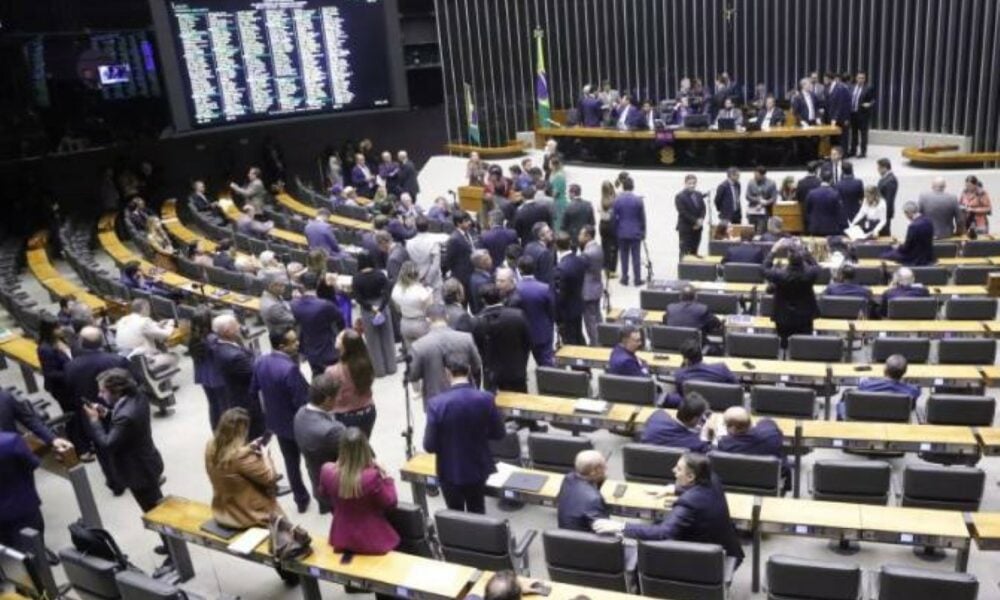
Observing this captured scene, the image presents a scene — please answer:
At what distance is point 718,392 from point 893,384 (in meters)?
1.27

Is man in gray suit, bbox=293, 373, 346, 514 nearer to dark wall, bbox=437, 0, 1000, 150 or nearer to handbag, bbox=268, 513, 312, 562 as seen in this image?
handbag, bbox=268, 513, 312, 562

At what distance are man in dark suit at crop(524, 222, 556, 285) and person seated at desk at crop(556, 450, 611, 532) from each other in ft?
13.2

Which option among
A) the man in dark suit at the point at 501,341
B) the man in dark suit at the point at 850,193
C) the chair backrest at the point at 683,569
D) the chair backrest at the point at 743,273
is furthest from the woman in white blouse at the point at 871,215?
the chair backrest at the point at 683,569

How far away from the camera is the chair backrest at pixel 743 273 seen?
959 cm

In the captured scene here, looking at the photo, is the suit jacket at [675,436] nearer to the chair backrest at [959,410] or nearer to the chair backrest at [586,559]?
the chair backrest at [586,559]

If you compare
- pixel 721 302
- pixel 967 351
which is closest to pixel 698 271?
pixel 721 302

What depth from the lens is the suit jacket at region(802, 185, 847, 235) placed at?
11242mm

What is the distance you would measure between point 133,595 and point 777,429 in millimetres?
3865

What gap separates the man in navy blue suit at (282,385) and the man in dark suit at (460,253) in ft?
12.3

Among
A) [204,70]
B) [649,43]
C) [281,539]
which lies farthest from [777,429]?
[649,43]

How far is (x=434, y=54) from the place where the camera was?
2059 centimetres

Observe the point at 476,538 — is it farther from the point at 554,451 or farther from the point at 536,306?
the point at 536,306

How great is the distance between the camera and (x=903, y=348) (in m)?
7.34

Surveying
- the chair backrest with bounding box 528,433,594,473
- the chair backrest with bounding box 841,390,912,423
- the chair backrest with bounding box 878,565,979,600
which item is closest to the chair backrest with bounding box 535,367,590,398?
the chair backrest with bounding box 528,433,594,473
